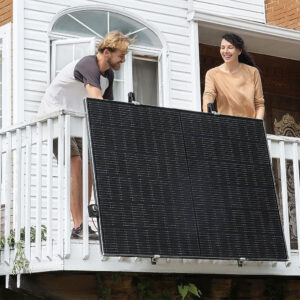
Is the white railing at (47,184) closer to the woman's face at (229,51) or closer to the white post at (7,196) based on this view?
the white post at (7,196)

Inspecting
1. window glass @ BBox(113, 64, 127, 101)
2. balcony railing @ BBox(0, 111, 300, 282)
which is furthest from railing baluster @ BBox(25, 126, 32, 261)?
window glass @ BBox(113, 64, 127, 101)

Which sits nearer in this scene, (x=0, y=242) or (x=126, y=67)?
(x=0, y=242)

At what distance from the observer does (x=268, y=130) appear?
15.4 meters

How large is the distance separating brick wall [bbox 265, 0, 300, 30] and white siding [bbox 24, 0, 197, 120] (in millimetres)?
2232

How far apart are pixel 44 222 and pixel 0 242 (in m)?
1.02

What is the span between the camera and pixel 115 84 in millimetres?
12297

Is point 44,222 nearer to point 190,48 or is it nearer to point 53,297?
point 53,297

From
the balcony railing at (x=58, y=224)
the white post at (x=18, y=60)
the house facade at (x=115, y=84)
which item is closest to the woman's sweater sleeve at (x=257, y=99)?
the house facade at (x=115, y=84)

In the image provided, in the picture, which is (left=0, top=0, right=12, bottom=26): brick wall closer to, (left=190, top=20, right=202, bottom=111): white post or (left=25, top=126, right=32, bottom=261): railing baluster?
(left=190, top=20, right=202, bottom=111): white post

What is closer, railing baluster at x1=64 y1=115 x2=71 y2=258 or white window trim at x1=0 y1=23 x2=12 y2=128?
railing baluster at x1=64 y1=115 x2=71 y2=258

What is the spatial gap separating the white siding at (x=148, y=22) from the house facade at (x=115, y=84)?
1cm

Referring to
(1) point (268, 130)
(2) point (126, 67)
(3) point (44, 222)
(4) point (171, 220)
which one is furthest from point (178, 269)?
(1) point (268, 130)

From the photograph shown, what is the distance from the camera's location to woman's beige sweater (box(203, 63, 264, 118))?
10180 millimetres

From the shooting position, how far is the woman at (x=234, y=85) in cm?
1016
